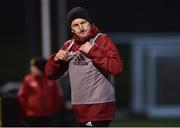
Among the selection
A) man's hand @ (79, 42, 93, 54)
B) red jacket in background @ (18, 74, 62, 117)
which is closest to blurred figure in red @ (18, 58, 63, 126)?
red jacket in background @ (18, 74, 62, 117)

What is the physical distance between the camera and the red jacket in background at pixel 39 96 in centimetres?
1011

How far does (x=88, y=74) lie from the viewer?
18.7ft

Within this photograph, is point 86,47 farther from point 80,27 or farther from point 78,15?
point 78,15

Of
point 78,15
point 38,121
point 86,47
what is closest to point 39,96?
point 38,121

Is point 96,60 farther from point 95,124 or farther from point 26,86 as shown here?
point 26,86

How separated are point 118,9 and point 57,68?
1098 centimetres

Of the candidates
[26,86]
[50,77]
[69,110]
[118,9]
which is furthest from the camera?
[118,9]

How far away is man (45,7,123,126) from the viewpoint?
566cm

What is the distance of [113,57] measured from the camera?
557 cm

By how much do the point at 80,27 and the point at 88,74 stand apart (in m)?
0.33

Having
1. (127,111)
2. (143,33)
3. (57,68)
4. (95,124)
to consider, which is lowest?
(127,111)

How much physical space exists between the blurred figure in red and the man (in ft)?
13.9

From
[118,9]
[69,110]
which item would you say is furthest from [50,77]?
[118,9]

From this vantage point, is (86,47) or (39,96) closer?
(86,47)
